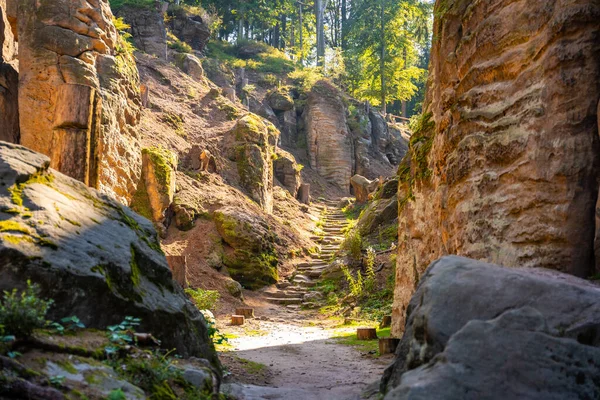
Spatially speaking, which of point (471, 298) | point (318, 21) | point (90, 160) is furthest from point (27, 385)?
point (318, 21)

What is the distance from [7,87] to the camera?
9461mm

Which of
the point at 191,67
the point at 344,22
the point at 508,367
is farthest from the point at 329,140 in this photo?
the point at 508,367

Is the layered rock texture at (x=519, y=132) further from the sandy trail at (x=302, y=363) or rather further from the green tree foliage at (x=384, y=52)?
the green tree foliage at (x=384, y=52)

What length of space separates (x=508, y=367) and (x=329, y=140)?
3041 centimetres

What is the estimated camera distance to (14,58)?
10.1 meters

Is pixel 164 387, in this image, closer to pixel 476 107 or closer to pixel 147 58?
pixel 476 107

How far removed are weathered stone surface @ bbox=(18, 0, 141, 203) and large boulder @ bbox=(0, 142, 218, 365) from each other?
11.0ft

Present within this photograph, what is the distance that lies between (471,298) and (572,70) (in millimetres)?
3155

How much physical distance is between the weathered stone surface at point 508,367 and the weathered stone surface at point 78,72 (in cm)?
679

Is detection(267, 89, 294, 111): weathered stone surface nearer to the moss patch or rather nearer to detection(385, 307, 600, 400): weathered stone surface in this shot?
the moss patch

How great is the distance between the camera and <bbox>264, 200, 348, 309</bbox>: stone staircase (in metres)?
16.9

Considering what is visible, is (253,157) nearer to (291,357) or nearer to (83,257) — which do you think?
(291,357)

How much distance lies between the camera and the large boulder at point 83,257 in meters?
4.06

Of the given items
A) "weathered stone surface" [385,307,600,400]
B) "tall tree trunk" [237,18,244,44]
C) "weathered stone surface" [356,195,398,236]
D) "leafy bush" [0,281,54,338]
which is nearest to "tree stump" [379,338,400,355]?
"weathered stone surface" [385,307,600,400]
